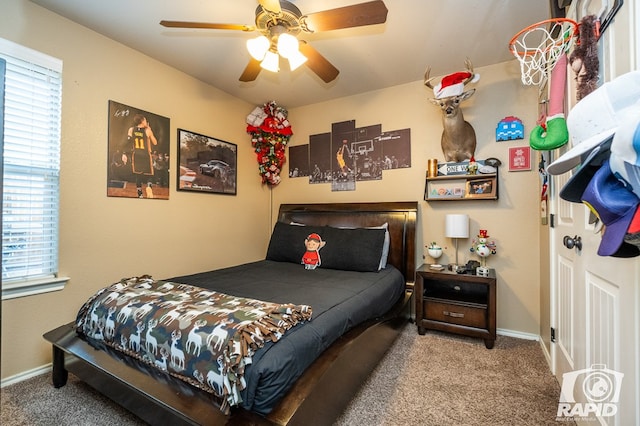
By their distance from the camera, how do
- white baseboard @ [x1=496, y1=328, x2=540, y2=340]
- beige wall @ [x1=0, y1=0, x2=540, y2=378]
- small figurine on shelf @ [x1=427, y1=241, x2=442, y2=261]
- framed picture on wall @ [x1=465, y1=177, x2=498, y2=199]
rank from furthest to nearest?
small figurine on shelf @ [x1=427, y1=241, x2=442, y2=261] < framed picture on wall @ [x1=465, y1=177, x2=498, y2=199] < white baseboard @ [x1=496, y1=328, x2=540, y2=340] < beige wall @ [x1=0, y1=0, x2=540, y2=378]

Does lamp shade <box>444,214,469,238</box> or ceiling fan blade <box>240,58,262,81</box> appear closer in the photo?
ceiling fan blade <box>240,58,262,81</box>

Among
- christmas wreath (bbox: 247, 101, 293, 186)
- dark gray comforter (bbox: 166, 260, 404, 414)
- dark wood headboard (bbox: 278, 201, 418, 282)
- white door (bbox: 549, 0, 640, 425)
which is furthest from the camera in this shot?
christmas wreath (bbox: 247, 101, 293, 186)

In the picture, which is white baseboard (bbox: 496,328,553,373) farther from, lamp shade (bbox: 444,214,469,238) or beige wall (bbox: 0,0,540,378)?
lamp shade (bbox: 444,214,469,238)

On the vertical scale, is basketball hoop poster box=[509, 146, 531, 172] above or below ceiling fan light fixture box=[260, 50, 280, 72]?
below

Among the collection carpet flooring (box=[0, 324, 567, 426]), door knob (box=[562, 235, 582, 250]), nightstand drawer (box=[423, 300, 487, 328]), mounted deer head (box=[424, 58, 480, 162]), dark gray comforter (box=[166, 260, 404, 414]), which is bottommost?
carpet flooring (box=[0, 324, 567, 426])

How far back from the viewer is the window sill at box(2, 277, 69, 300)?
1911 millimetres

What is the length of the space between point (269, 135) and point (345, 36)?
A: 1640mm

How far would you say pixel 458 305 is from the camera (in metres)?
2.54

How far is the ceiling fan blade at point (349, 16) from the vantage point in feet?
5.15

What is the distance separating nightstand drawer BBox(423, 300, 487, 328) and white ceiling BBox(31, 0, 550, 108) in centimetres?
223

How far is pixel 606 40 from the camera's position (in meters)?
1.21

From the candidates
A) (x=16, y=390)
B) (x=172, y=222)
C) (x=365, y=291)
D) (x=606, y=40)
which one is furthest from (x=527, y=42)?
(x=16, y=390)

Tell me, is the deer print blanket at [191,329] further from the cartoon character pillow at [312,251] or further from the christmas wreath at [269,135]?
the christmas wreath at [269,135]

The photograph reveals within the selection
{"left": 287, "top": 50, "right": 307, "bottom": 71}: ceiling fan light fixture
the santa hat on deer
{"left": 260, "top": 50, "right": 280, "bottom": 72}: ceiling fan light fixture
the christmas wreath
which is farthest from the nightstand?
the christmas wreath
